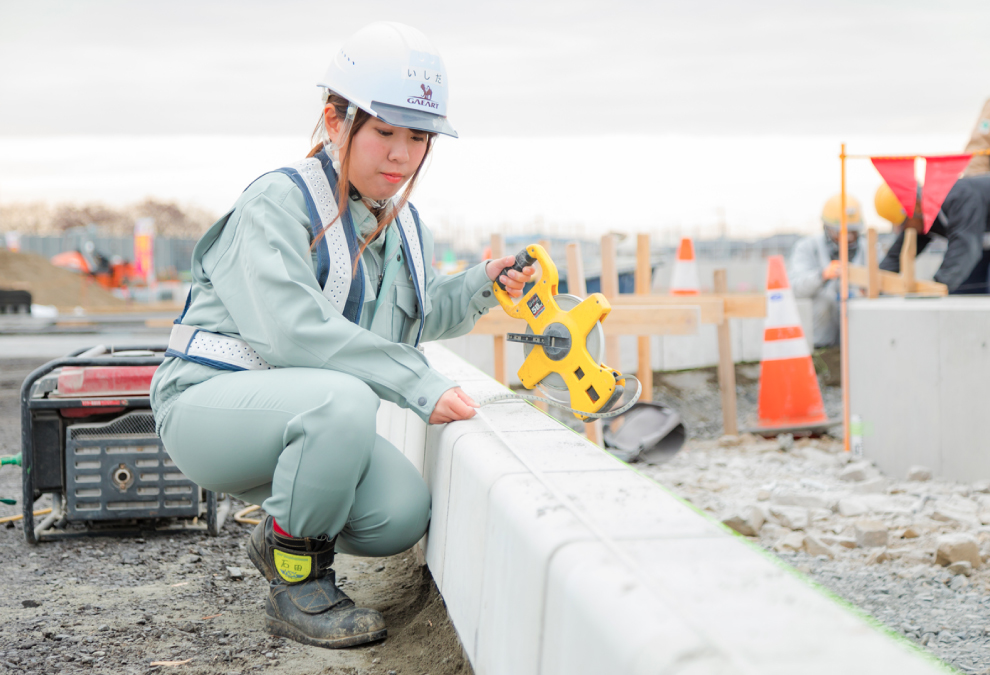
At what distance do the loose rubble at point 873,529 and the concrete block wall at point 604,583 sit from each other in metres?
1.55

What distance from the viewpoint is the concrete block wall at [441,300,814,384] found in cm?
867

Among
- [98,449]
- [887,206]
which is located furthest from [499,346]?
[887,206]

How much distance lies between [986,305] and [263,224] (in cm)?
471

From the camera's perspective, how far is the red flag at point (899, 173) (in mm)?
6023

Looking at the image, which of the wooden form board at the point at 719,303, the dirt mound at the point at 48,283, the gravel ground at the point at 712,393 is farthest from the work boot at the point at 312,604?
the dirt mound at the point at 48,283

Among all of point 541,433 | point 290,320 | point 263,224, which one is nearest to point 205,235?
point 263,224

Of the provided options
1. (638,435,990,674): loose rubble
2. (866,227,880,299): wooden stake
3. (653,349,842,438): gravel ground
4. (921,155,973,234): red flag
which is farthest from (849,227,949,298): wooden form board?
(653,349,842,438): gravel ground

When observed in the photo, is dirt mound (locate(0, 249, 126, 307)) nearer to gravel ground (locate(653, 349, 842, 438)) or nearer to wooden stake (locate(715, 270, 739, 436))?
gravel ground (locate(653, 349, 842, 438))

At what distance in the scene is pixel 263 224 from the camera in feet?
8.16

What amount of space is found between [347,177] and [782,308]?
19.1ft

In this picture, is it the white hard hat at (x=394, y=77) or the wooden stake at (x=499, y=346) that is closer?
the white hard hat at (x=394, y=77)

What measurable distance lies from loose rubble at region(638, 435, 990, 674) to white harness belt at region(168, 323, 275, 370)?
7.60ft

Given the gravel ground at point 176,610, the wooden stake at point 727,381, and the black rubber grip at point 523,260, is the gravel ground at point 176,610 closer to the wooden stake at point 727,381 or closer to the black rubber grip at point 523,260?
Answer: the black rubber grip at point 523,260

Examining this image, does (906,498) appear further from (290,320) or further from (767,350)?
(290,320)
